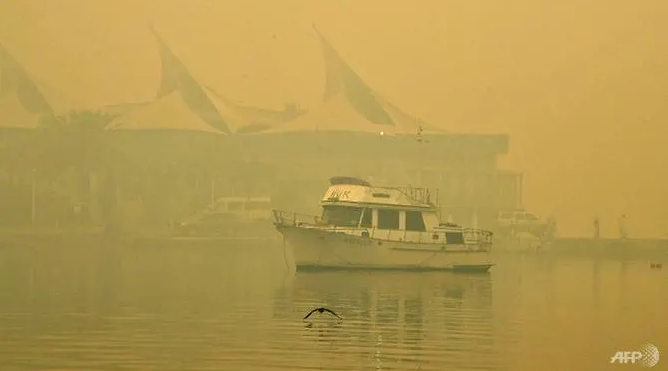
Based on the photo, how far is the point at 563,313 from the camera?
858cm

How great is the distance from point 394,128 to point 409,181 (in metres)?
0.49

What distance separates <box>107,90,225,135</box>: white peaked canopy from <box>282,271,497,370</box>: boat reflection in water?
1.34 meters

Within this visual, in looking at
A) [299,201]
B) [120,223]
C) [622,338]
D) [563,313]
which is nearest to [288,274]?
[299,201]

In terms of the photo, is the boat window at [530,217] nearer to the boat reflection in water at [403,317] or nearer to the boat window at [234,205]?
the boat reflection in water at [403,317]

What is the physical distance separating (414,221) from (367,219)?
0.39 metres

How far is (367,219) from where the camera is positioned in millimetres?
10102

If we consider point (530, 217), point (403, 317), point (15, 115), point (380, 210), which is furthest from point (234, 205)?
point (530, 217)

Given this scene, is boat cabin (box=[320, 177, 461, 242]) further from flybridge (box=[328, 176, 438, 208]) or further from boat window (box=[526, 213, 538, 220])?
boat window (box=[526, 213, 538, 220])

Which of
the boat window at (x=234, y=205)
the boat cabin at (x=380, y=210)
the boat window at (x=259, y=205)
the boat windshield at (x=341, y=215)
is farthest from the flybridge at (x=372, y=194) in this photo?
the boat window at (x=234, y=205)

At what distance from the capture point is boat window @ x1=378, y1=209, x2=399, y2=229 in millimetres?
9992

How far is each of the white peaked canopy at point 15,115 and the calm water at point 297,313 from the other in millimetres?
872

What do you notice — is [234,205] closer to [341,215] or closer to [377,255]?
[341,215]

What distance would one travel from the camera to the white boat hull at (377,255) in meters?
10.1

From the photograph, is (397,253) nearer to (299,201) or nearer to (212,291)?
(299,201)
